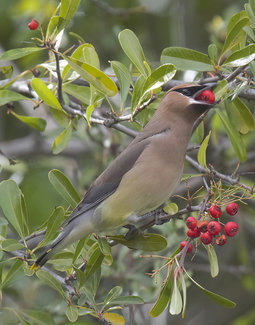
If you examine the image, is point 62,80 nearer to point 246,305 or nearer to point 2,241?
point 2,241

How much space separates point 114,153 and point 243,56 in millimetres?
2264

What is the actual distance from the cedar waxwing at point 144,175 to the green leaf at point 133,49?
324mm

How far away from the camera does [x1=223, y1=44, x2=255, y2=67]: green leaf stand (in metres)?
3.04

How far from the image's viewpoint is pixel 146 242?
321 centimetres

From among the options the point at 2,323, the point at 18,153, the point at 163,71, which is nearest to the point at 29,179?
the point at 18,153

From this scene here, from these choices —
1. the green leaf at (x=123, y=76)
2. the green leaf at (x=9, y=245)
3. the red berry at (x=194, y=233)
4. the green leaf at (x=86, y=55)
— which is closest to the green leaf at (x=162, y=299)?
the red berry at (x=194, y=233)

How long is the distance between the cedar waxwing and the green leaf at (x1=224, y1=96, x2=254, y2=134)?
0.37ft

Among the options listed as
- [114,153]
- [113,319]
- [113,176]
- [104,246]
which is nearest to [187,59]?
[113,176]

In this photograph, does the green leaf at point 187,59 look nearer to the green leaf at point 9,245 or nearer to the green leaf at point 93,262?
the green leaf at point 93,262

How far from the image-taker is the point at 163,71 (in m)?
3.04

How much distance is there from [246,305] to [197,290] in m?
0.58

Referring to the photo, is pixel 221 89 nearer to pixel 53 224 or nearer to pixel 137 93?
pixel 137 93

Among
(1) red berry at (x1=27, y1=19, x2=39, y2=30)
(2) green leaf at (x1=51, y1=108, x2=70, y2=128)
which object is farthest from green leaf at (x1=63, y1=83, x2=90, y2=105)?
(1) red berry at (x1=27, y1=19, x2=39, y2=30)

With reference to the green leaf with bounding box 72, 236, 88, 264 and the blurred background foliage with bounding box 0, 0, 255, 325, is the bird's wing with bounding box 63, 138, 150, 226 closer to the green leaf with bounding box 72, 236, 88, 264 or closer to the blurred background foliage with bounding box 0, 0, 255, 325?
the green leaf with bounding box 72, 236, 88, 264
